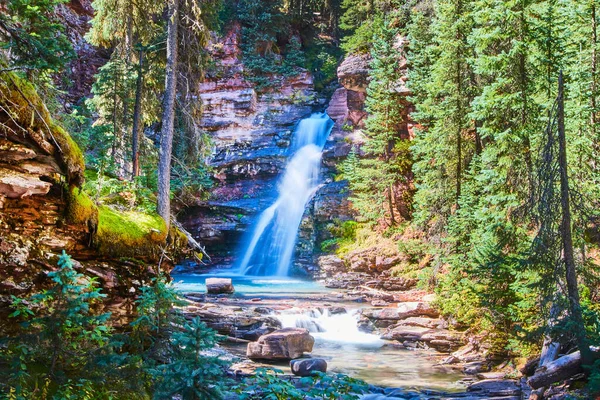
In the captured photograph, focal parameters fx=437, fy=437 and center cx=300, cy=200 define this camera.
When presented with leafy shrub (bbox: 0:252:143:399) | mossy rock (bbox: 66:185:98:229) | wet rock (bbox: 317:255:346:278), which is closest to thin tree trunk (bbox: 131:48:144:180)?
mossy rock (bbox: 66:185:98:229)

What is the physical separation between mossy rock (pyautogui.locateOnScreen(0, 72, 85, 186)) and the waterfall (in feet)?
85.5

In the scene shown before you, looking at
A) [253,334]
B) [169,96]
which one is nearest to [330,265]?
[253,334]

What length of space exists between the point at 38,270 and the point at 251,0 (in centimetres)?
4243

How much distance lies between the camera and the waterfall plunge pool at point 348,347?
38.2 ft

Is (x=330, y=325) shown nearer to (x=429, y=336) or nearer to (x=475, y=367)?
(x=429, y=336)

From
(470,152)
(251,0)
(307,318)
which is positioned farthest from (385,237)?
(251,0)

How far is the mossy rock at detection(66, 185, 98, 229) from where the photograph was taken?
6.85 meters

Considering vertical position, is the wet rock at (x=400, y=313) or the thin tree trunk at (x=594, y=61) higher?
the thin tree trunk at (x=594, y=61)

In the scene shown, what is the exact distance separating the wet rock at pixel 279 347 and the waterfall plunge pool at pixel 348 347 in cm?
34

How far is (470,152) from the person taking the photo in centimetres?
1916

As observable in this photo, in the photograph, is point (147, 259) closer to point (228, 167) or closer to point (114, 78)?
point (114, 78)

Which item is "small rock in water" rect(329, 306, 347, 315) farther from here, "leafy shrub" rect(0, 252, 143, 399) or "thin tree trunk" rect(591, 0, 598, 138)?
"leafy shrub" rect(0, 252, 143, 399)

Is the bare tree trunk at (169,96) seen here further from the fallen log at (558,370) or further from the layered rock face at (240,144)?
the layered rock face at (240,144)

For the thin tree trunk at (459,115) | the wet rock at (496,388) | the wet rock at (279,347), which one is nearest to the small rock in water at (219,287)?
the wet rock at (279,347)
